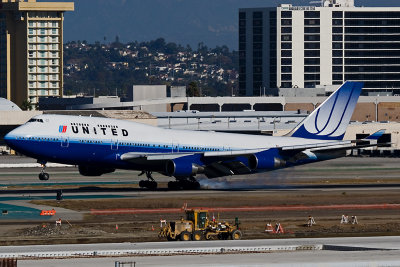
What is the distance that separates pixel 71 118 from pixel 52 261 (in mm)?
36969

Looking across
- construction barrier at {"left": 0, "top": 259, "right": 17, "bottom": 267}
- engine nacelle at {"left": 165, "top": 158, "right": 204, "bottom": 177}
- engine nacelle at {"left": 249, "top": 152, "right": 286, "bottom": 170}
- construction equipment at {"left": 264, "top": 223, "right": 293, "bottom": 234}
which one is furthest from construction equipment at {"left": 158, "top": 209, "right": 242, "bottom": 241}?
engine nacelle at {"left": 249, "top": 152, "right": 286, "bottom": 170}

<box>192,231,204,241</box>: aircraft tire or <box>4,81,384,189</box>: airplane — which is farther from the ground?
<box>4,81,384,189</box>: airplane

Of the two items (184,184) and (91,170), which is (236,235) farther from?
(91,170)

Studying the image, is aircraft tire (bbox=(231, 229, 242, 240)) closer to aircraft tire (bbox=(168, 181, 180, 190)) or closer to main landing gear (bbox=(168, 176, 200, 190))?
main landing gear (bbox=(168, 176, 200, 190))

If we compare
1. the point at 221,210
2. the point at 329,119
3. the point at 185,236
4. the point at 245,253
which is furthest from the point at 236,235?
the point at 329,119

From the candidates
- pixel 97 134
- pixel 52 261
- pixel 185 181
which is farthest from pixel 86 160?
pixel 52 261

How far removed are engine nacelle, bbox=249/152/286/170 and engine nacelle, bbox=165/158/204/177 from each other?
5307mm

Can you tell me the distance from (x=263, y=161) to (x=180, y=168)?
7818mm

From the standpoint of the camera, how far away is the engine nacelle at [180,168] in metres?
83.1

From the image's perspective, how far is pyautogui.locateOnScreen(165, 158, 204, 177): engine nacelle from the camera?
273ft

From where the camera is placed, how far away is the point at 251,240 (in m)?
55.0

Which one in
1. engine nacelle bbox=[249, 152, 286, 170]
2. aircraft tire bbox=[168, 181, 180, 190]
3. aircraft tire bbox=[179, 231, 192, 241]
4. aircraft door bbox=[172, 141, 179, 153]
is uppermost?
aircraft door bbox=[172, 141, 179, 153]

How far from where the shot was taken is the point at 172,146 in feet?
284

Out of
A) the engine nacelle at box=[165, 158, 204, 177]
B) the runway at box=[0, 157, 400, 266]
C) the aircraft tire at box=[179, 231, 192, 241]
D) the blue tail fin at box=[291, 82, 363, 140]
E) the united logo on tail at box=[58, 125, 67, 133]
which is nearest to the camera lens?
the runway at box=[0, 157, 400, 266]
